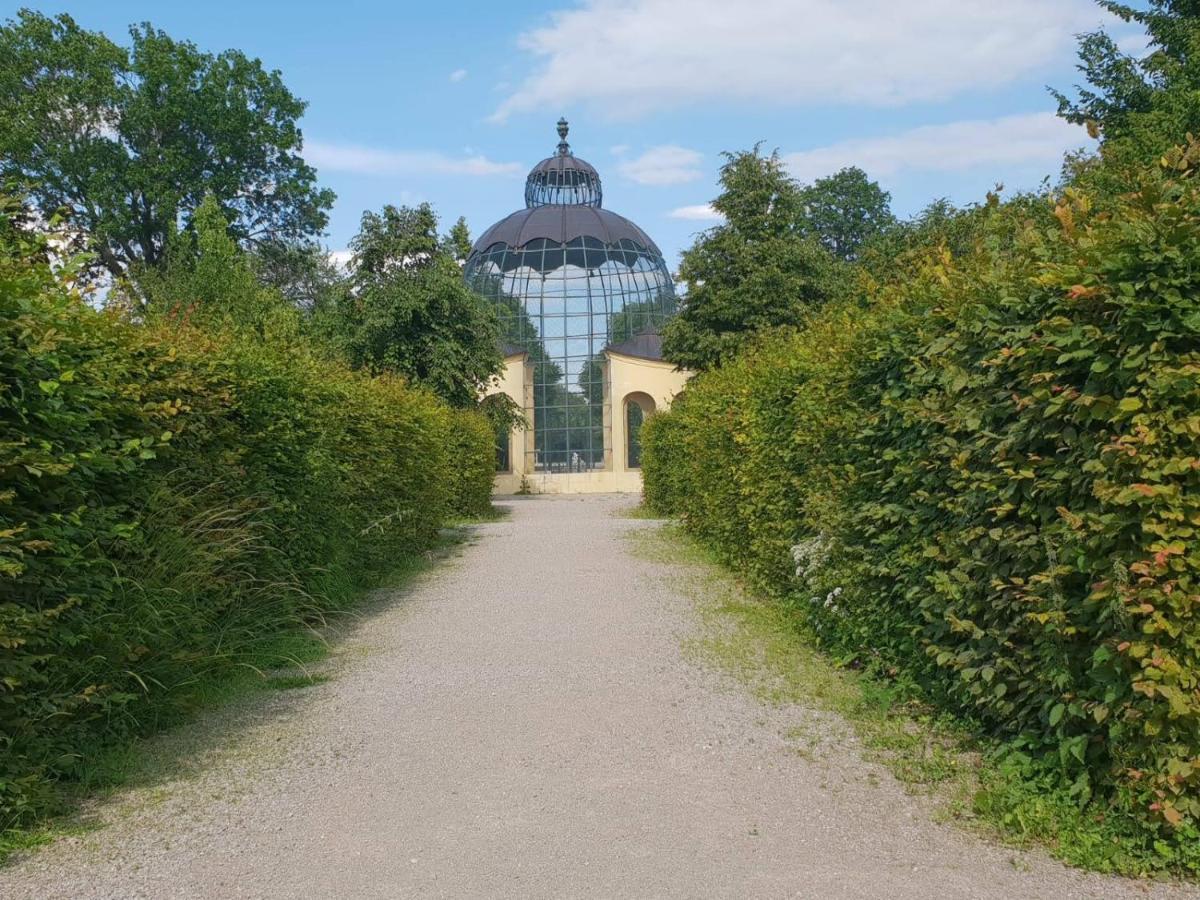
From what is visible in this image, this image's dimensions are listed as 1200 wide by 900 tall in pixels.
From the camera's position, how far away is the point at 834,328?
8758 mm

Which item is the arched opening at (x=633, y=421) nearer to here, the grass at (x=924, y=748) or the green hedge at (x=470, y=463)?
the green hedge at (x=470, y=463)

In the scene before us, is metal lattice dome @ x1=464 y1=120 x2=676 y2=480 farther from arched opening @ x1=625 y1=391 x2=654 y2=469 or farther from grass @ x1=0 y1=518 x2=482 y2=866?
grass @ x1=0 y1=518 x2=482 y2=866

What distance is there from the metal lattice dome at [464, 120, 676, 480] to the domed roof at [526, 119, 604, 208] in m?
1.74

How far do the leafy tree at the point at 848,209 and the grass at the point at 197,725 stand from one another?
168 ft

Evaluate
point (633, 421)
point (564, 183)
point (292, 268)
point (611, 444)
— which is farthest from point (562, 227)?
point (292, 268)

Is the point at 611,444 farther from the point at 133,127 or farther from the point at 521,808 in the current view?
the point at 521,808

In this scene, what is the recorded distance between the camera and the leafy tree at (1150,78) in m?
20.1

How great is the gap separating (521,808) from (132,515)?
2.77m

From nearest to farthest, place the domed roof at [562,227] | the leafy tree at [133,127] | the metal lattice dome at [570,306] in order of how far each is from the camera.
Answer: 1. the leafy tree at [133,127]
2. the metal lattice dome at [570,306]
3. the domed roof at [562,227]

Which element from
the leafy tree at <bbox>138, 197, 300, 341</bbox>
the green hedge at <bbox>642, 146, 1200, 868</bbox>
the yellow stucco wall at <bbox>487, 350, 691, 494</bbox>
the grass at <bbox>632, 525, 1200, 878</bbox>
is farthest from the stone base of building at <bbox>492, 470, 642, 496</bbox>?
the green hedge at <bbox>642, 146, 1200, 868</bbox>

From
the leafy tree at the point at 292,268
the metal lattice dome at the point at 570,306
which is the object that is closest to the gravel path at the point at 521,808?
the leafy tree at the point at 292,268

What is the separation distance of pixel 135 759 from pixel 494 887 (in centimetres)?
246

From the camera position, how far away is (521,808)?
4.57 m

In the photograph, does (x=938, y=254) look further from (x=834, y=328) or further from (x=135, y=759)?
(x=135, y=759)
